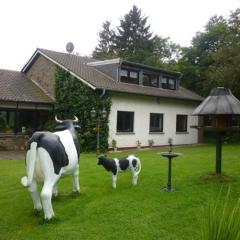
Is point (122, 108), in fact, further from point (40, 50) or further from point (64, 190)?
point (64, 190)

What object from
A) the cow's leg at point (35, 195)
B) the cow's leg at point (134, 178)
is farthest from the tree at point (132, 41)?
the cow's leg at point (35, 195)

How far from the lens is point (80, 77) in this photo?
22172 mm

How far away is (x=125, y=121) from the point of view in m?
23.5

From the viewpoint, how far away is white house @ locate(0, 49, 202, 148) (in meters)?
22.5

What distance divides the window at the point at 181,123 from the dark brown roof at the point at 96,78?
1.62m

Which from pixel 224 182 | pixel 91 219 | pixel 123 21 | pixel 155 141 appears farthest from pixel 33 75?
pixel 123 21

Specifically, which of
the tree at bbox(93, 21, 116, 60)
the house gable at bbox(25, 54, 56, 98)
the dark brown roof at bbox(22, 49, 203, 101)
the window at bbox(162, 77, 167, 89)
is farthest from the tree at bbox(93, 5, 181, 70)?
the house gable at bbox(25, 54, 56, 98)

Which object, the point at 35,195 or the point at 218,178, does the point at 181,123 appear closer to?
the point at 218,178

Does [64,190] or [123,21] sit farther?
[123,21]

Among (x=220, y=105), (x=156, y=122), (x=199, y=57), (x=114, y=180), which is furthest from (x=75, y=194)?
(x=199, y=57)

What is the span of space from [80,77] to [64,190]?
13032mm

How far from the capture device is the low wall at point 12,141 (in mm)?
21562

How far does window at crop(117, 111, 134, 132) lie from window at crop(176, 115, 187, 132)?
5547 mm

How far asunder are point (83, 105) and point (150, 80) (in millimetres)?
6990
